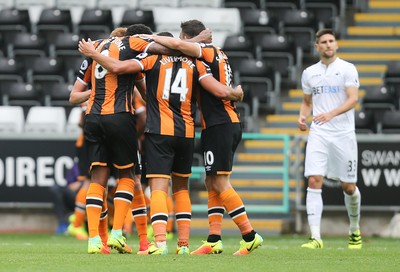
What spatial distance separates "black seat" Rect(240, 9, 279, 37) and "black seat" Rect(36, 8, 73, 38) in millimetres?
3152

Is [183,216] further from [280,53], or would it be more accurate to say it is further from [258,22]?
[258,22]

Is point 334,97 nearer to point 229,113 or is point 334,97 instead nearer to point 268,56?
point 229,113

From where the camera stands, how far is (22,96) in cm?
2020

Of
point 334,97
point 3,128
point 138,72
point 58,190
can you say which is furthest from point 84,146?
point 138,72

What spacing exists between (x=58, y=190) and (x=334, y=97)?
227 inches

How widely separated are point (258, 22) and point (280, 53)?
45.2 inches

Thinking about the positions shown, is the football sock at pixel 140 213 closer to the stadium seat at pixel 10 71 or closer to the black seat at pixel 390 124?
the black seat at pixel 390 124

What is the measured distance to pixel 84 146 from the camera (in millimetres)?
16516

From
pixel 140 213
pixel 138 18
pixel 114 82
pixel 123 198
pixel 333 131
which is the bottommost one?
pixel 140 213

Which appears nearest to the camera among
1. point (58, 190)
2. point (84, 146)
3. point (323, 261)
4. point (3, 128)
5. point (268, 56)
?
point (323, 261)

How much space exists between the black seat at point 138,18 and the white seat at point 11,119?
3.06 m

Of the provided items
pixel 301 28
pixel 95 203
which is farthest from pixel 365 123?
pixel 95 203

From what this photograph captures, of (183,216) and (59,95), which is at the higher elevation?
(59,95)

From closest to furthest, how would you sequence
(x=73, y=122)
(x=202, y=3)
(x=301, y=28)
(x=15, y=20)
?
(x=73, y=122) < (x=301, y=28) < (x=15, y=20) < (x=202, y=3)
